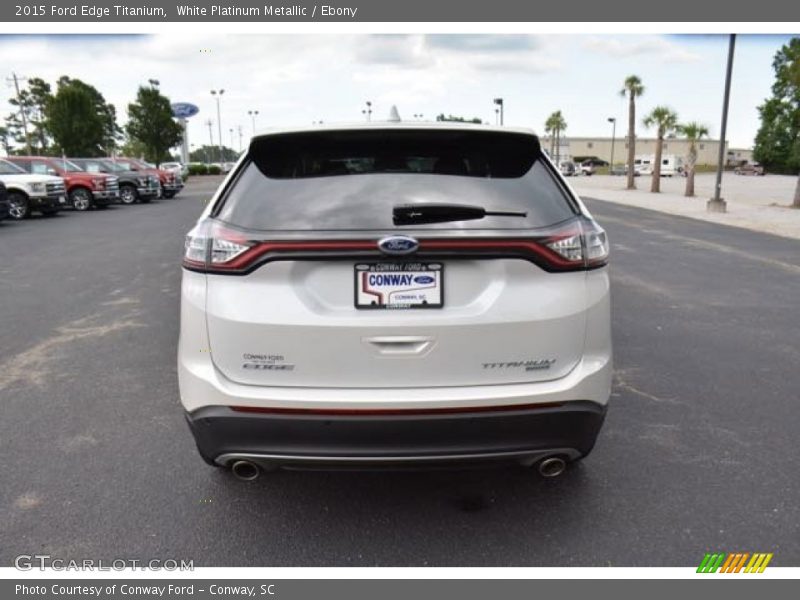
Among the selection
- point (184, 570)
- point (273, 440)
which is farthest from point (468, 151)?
point (184, 570)

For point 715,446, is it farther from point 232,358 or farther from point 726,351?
point 232,358

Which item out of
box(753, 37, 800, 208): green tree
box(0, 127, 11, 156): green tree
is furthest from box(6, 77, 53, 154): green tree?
box(753, 37, 800, 208): green tree

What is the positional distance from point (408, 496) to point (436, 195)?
1.55 m

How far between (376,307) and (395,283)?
0.40 feet

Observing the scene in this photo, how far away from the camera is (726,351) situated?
5.71 meters

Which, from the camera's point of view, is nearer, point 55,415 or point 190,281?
point 190,281

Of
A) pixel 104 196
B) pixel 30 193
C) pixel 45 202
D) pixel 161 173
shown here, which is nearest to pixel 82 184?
pixel 104 196

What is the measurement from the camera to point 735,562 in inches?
108

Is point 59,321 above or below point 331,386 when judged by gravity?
below

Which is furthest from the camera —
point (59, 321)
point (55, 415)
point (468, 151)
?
point (59, 321)

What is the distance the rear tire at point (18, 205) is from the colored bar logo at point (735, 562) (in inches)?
790

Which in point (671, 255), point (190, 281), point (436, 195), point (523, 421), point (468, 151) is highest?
point (468, 151)

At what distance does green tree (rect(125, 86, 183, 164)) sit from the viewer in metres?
53.5

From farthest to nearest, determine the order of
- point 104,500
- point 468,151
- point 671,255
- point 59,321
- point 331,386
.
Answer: point 671,255 < point 59,321 < point 104,500 < point 468,151 < point 331,386
